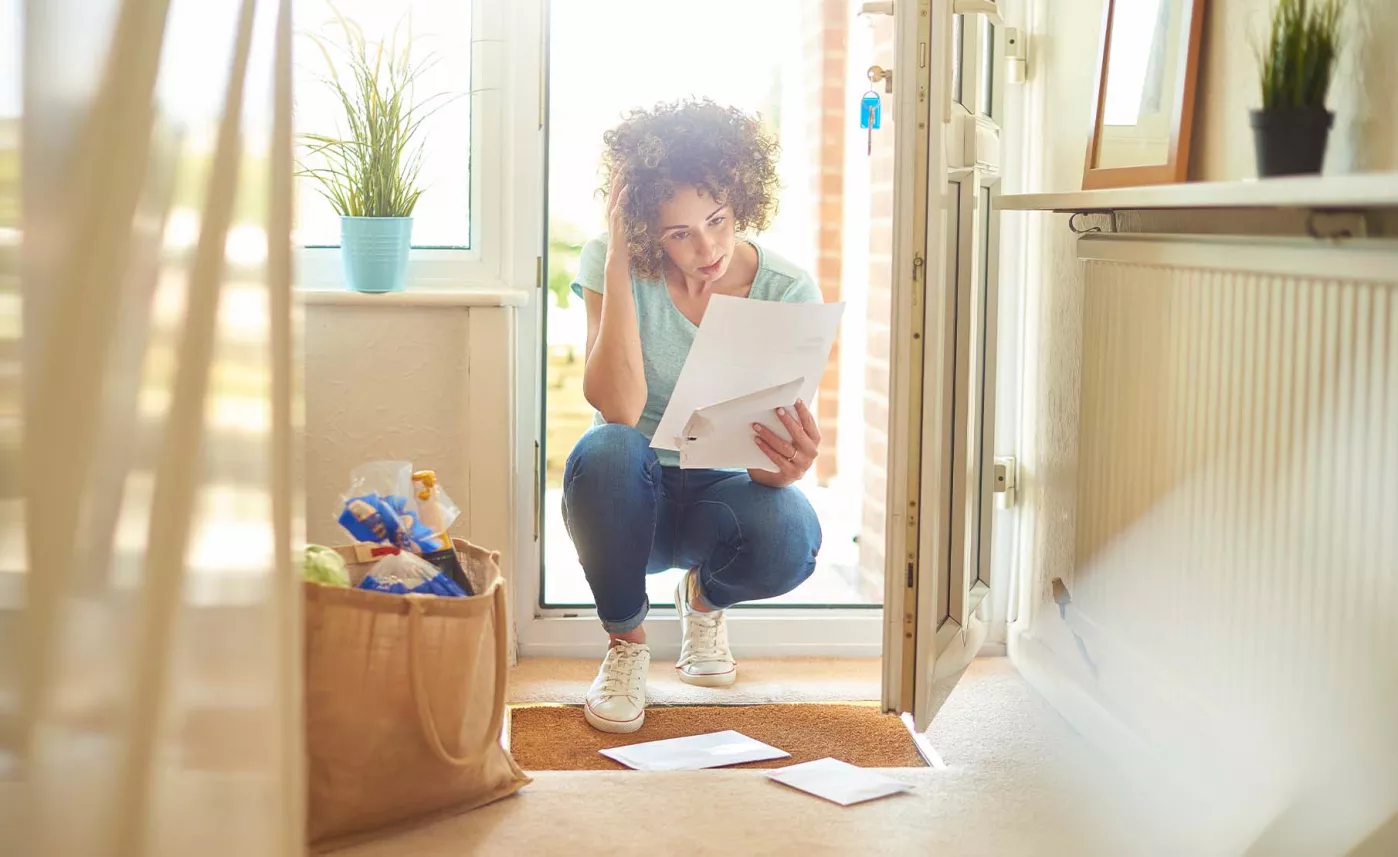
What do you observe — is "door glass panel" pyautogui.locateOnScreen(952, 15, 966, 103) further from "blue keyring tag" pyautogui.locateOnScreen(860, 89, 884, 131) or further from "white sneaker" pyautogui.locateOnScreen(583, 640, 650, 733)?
"white sneaker" pyautogui.locateOnScreen(583, 640, 650, 733)

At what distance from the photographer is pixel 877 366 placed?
109 inches

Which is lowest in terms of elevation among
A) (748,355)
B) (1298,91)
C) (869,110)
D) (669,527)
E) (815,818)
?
(815,818)

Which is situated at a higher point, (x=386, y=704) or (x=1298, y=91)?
(x=1298, y=91)

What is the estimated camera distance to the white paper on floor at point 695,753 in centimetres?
185

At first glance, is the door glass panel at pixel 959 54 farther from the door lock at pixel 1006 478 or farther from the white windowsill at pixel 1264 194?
the door lock at pixel 1006 478

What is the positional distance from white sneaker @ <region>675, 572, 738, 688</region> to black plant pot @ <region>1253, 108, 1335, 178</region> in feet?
3.89

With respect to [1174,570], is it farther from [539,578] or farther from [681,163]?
[539,578]

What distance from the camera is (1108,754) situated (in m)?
1.93

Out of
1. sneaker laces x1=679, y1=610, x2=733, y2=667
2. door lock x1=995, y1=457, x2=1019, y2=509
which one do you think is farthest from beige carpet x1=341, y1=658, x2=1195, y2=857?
door lock x1=995, y1=457, x2=1019, y2=509

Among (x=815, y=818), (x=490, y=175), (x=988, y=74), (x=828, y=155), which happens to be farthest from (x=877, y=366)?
(x=815, y=818)

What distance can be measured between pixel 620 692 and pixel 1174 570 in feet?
2.70

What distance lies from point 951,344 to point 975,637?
0.50 m

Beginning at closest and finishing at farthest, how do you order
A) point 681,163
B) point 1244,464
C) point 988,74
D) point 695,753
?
point 1244,464, point 695,753, point 681,163, point 988,74

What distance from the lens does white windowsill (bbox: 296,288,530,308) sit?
2148 millimetres
